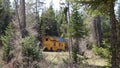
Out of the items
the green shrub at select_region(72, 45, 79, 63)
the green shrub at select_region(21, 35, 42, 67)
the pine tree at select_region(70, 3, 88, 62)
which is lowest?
the green shrub at select_region(72, 45, 79, 63)

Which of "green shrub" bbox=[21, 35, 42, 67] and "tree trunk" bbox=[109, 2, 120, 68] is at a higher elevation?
"tree trunk" bbox=[109, 2, 120, 68]

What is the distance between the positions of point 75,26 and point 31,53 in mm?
5742

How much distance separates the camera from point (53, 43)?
36781 mm

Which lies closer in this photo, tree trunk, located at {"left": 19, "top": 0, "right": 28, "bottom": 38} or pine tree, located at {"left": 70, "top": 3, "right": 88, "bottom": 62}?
tree trunk, located at {"left": 19, "top": 0, "right": 28, "bottom": 38}

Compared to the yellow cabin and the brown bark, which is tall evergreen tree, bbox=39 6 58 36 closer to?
the yellow cabin

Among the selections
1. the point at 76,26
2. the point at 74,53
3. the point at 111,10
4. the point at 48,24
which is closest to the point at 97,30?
the point at 76,26

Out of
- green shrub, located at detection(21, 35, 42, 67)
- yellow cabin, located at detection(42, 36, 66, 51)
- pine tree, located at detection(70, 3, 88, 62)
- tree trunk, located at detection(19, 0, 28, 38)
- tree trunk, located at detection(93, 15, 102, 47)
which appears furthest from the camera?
yellow cabin, located at detection(42, 36, 66, 51)

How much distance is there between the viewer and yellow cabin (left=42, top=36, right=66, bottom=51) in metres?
36.5

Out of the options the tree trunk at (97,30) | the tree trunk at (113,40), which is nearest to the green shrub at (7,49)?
the tree trunk at (97,30)

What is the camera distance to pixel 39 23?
116 feet

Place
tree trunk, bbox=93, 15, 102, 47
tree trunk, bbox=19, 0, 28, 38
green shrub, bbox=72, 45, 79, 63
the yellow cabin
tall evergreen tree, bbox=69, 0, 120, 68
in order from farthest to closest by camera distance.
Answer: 1. the yellow cabin
2. tree trunk, bbox=93, 15, 102, 47
3. tree trunk, bbox=19, 0, 28, 38
4. green shrub, bbox=72, 45, 79, 63
5. tall evergreen tree, bbox=69, 0, 120, 68

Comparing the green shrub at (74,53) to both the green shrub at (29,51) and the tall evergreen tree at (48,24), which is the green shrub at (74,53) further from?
the tall evergreen tree at (48,24)

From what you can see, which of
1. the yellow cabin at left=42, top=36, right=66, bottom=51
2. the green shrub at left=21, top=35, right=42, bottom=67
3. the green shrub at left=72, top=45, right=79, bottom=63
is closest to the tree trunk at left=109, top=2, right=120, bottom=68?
the green shrub at left=21, top=35, right=42, bottom=67

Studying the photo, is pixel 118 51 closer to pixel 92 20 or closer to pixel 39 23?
pixel 92 20
